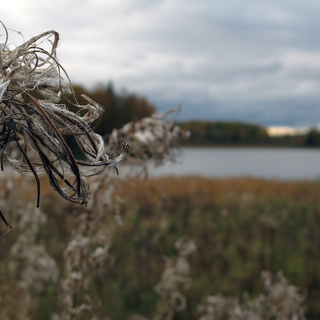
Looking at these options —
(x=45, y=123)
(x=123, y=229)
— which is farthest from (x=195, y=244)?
(x=45, y=123)

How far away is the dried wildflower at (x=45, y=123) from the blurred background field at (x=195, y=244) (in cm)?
323

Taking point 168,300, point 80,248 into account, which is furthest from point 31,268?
point 80,248

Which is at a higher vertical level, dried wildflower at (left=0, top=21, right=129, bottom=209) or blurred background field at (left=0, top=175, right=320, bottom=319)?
dried wildflower at (left=0, top=21, right=129, bottom=209)

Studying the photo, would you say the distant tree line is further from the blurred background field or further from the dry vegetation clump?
the blurred background field

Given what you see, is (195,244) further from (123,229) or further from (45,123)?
(45,123)

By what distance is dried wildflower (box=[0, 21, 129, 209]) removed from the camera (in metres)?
0.62

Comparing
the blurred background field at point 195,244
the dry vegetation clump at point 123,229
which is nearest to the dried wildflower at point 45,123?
the dry vegetation clump at point 123,229

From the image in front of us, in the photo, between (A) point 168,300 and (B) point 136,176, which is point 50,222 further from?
(B) point 136,176

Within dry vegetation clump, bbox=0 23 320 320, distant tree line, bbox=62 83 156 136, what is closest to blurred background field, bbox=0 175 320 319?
dry vegetation clump, bbox=0 23 320 320

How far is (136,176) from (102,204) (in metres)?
0.25

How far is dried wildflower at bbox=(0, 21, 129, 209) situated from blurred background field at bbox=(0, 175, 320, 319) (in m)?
3.23

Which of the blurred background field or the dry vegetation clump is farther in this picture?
the blurred background field

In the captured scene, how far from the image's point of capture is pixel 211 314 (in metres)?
3.94

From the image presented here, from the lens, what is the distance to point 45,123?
62cm
